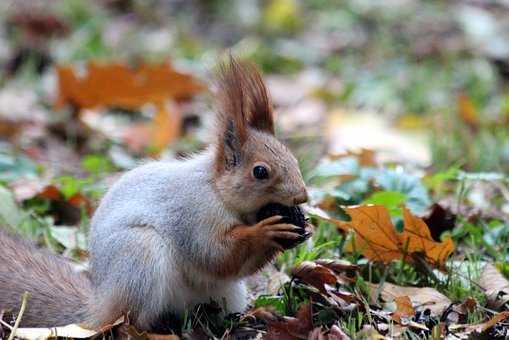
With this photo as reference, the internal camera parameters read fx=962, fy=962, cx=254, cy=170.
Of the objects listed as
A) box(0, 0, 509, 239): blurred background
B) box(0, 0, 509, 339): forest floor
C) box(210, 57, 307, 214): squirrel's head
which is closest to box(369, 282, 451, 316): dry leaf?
box(0, 0, 509, 339): forest floor

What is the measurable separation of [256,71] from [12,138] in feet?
7.13

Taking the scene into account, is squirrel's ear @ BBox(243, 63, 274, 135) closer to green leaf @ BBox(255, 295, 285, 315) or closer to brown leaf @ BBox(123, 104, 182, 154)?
green leaf @ BBox(255, 295, 285, 315)

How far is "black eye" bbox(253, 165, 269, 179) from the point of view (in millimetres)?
2328

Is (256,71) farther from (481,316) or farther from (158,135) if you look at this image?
(158,135)

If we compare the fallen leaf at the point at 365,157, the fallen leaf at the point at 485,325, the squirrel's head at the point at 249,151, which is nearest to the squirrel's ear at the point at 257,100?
→ the squirrel's head at the point at 249,151

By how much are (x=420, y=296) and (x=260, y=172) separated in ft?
1.99

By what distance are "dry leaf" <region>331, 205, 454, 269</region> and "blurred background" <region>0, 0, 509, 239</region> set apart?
18.9 inches

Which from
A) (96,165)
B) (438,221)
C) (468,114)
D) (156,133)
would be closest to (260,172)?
(438,221)

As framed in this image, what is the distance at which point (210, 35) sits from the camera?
6535 millimetres

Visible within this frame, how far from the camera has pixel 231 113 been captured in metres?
2.42

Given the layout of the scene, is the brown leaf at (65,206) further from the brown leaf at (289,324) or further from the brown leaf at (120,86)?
the brown leaf at (120,86)

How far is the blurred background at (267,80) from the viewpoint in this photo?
13.3 ft

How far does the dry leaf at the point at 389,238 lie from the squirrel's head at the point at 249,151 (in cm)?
34

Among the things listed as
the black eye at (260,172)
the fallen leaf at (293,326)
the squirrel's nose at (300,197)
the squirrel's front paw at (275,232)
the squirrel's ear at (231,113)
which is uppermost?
the squirrel's ear at (231,113)
